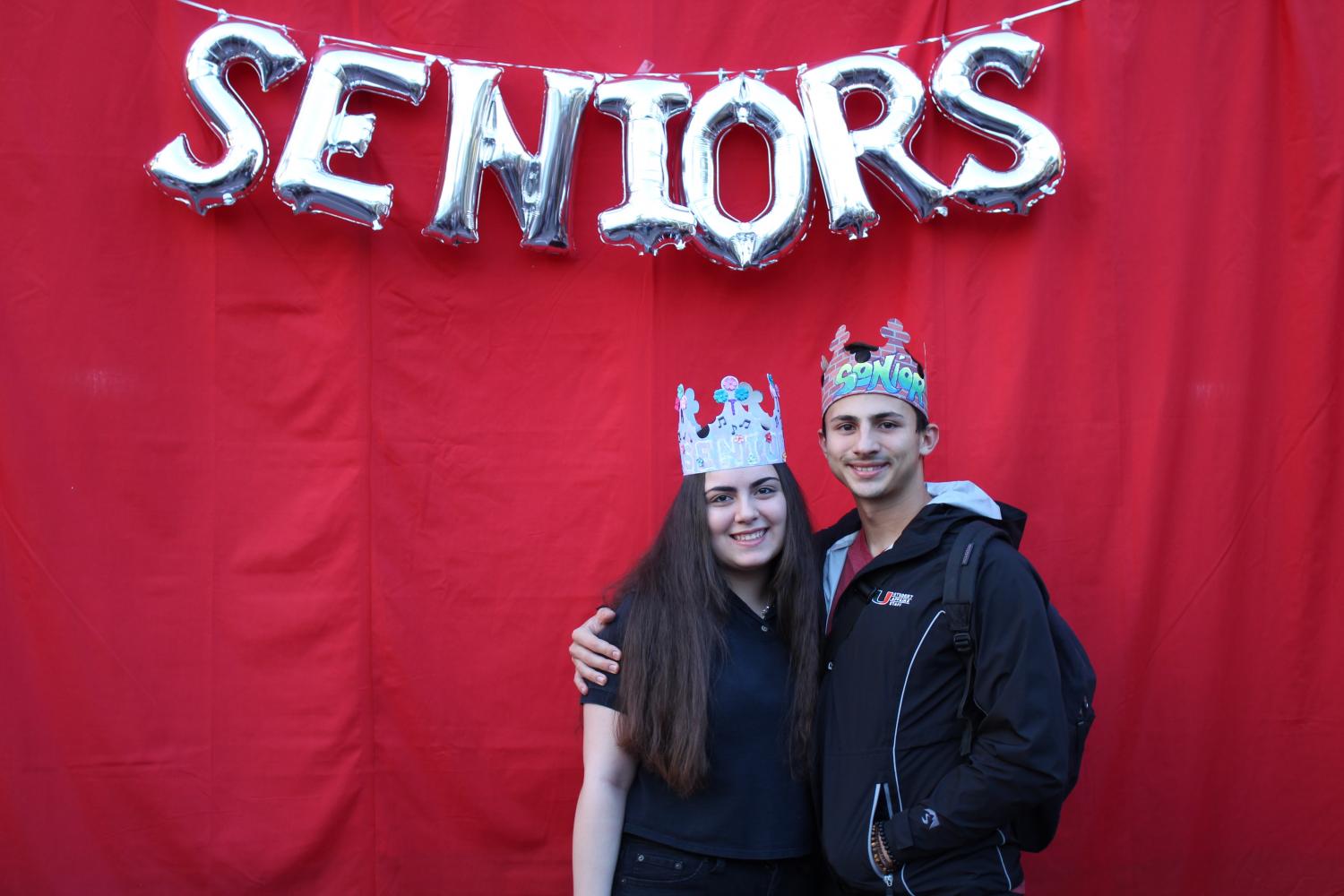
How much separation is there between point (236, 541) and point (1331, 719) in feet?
10.8

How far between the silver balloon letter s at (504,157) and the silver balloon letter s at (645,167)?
126mm

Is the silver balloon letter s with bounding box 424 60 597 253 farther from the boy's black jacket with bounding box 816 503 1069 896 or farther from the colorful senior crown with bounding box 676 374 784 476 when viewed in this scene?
the boy's black jacket with bounding box 816 503 1069 896

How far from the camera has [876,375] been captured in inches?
103

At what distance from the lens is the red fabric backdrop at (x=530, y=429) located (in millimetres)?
3188

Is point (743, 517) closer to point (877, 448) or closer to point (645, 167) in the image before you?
point (877, 448)

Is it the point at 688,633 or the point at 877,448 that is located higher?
the point at 877,448

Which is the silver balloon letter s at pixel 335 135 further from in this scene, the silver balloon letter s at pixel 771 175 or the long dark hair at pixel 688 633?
the long dark hair at pixel 688 633

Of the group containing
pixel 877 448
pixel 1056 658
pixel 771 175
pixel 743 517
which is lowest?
pixel 1056 658

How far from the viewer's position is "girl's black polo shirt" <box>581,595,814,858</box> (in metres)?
2.38

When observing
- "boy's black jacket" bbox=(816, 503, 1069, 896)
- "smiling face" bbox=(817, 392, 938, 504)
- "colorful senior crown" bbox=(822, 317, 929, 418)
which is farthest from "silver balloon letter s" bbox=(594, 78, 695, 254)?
"boy's black jacket" bbox=(816, 503, 1069, 896)

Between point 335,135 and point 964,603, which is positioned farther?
point 335,135

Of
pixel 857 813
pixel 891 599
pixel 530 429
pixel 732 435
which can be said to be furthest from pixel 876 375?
pixel 530 429

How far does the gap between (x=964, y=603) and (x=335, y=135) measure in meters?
2.16

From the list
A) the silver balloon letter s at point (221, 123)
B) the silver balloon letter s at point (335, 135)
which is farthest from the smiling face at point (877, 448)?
the silver balloon letter s at point (221, 123)
